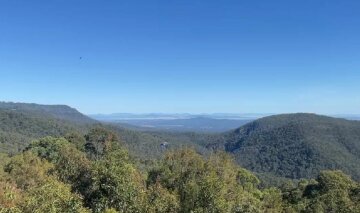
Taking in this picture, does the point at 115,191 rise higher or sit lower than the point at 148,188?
higher

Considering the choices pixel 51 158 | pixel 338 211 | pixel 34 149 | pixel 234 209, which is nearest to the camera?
pixel 234 209

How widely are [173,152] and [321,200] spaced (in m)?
28.8

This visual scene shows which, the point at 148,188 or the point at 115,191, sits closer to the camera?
the point at 115,191

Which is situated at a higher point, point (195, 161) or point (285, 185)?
point (195, 161)

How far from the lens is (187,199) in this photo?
177ft

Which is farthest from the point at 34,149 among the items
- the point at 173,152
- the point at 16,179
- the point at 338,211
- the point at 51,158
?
Answer: the point at 338,211

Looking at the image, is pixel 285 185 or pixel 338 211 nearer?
pixel 338 211

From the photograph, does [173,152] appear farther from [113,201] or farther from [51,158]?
[51,158]

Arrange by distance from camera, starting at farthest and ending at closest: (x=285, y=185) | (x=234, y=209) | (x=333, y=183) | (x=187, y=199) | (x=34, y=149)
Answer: (x=285, y=185), (x=34, y=149), (x=333, y=183), (x=187, y=199), (x=234, y=209)

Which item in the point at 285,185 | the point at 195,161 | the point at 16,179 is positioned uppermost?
the point at 195,161

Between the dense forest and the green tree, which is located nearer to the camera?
the dense forest

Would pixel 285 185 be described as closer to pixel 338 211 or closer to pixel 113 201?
pixel 338 211

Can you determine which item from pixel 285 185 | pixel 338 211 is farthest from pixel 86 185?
pixel 285 185

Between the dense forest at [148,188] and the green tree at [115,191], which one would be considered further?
the green tree at [115,191]
